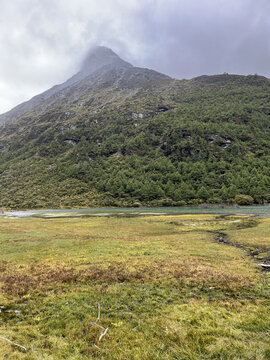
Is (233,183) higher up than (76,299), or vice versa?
(233,183)

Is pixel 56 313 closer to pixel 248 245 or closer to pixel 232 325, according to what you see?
pixel 232 325

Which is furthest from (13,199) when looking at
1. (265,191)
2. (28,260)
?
(265,191)

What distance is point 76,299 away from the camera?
1363cm

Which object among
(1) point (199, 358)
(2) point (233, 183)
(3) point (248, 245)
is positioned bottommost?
(3) point (248, 245)

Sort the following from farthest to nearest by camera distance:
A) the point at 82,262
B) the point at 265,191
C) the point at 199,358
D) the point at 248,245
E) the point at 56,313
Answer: the point at 265,191, the point at 248,245, the point at 82,262, the point at 56,313, the point at 199,358

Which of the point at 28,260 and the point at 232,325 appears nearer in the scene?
the point at 232,325

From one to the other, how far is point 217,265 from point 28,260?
2157cm

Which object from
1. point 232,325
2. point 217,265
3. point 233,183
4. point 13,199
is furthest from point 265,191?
point 13,199

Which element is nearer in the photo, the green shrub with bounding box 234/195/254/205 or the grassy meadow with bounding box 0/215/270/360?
the grassy meadow with bounding box 0/215/270/360

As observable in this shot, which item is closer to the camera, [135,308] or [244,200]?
[135,308]

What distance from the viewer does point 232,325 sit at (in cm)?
1031

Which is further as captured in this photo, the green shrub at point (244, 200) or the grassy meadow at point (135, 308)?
the green shrub at point (244, 200)

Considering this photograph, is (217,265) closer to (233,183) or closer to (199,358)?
(199,358)

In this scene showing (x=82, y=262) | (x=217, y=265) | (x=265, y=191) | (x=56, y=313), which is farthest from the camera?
(x=265, y=191)
